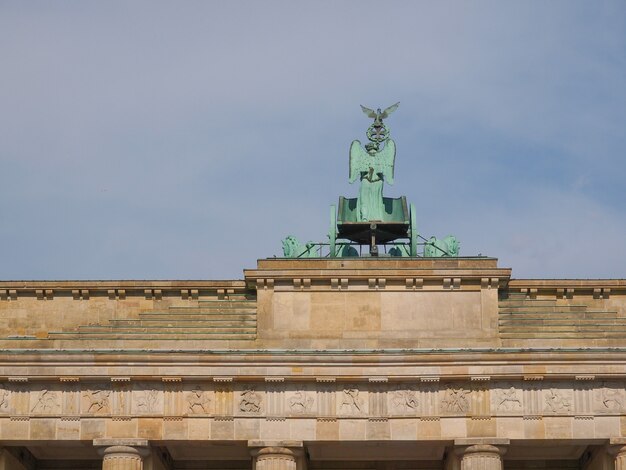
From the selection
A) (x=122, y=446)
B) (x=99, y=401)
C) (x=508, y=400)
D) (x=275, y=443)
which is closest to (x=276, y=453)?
(x=275, y=443)

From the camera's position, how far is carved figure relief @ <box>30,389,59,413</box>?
5878 cm

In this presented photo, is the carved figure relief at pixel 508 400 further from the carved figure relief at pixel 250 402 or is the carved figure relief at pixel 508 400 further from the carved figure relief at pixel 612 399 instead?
the carved figure relief at pixel 250 402

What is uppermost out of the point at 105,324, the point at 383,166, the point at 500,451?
the point at 383,166

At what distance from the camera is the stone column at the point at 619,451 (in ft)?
190

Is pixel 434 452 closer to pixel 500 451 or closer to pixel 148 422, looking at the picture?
pixel 500 451

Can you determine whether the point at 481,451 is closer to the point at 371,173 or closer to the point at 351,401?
the point at 351,401

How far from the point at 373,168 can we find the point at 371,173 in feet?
0.64

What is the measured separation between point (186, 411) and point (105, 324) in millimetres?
4119

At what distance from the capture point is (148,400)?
5878 cm

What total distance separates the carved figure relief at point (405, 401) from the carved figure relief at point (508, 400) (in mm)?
2360

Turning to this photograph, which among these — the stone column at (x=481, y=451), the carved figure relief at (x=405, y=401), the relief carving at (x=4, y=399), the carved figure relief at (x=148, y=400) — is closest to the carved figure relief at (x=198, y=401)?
the carved figure relief at (x=148, y=400)

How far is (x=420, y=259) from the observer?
60.7m

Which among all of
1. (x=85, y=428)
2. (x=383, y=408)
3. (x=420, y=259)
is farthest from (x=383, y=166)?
(x=85, y=428)

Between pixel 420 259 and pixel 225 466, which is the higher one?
pixel 420 259
